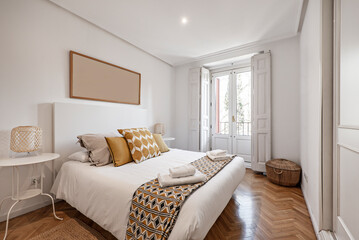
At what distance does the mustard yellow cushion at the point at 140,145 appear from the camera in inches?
84.5

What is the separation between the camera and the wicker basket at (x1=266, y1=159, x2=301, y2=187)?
8.41 feet

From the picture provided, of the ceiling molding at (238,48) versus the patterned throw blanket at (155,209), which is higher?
the ceiling molding at (238,48)

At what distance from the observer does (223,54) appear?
3775mm

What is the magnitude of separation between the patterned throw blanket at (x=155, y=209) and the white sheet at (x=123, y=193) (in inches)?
2.0

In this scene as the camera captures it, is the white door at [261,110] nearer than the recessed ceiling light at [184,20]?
No

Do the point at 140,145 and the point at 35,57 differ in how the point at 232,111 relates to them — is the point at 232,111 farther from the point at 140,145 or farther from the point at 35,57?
the point at 35,57

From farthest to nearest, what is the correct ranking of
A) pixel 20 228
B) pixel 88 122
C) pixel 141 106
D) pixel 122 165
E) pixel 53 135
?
pixel 141 106, pixel 88 122, pixel 53 135, pixel 122 165, pixel 20 228

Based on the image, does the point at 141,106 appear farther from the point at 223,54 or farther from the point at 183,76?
the point at 223,54

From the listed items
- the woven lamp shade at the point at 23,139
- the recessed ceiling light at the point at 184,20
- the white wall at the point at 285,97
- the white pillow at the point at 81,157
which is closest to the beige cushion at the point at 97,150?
the white pillow at the point at 81,157

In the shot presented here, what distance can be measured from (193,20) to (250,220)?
3.04m

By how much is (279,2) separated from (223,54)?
1654 mm

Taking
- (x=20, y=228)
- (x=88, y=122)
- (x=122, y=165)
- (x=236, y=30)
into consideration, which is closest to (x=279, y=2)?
(x=236, y=30)

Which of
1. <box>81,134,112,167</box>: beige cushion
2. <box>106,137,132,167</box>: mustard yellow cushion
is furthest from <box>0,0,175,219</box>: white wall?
<box>106,137,132,167</box>: mustard yellow cushion

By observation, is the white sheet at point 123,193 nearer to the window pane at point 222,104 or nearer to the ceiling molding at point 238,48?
the window pane at point 222,104
